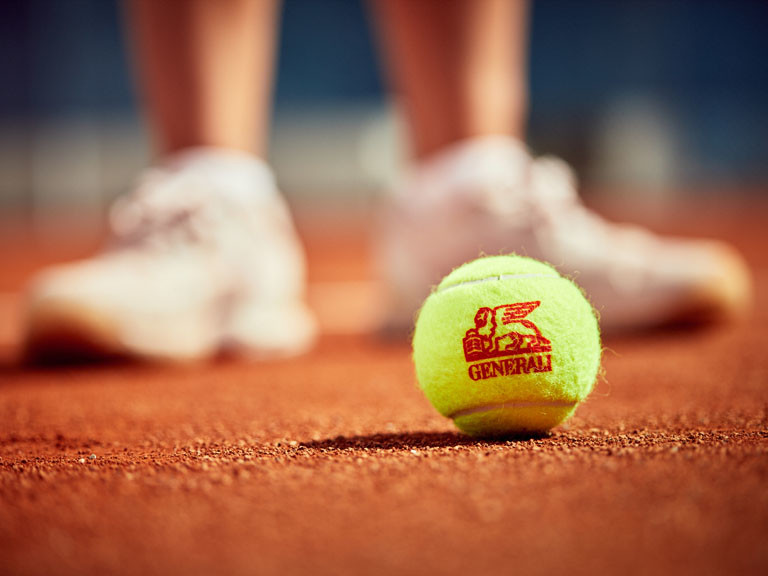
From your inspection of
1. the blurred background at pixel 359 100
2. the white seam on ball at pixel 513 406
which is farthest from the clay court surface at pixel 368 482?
the blurred background at pixel 359 100

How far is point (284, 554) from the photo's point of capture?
0.67 meters

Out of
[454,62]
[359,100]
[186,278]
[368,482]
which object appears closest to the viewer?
[368,482]

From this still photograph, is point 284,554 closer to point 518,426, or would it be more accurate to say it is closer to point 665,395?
point 518,426

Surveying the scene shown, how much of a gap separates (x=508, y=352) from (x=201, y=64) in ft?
4.05

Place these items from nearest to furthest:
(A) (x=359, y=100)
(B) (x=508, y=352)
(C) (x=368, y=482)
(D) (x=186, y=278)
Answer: (C) (x=368, y=482)
(B) (x=508, y=352)
(D) (x=186, y=278)
(A) (x=359, y=100)

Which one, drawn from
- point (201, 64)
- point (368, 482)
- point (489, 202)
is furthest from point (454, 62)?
point (368, 482)

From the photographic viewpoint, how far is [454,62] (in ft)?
6.51

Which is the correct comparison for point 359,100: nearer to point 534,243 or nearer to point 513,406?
point 534,243

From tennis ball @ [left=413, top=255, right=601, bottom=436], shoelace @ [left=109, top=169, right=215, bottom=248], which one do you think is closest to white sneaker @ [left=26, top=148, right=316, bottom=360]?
shoelace @ [left=109, top=169, right=215, bottom=248]

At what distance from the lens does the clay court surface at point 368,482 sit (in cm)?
66

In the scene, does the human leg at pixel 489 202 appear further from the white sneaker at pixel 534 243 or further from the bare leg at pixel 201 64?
the bare leg at pixel 201 64

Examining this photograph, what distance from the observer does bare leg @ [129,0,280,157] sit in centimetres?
193

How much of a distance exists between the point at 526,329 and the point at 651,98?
11.3m

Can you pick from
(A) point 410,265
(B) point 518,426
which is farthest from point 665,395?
(A) point 410,265
